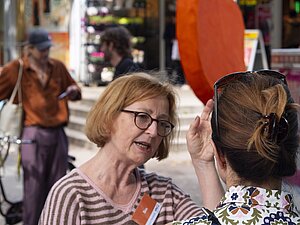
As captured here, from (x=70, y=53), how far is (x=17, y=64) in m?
10.2

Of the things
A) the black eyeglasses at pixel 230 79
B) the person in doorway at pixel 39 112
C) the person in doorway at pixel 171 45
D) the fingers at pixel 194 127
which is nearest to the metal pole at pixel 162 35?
the person in doorway at pixel 171 45

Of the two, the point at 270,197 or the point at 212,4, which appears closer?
the point at 270,197

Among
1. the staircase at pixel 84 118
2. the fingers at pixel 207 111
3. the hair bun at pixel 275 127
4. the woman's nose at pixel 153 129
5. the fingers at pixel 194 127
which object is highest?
the hair bun at pixel 275 127

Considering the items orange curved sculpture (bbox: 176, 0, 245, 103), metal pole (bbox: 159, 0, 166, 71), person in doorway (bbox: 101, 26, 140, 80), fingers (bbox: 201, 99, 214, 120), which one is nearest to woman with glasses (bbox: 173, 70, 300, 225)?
fingers (bbox: 201, 99, 214, 120)

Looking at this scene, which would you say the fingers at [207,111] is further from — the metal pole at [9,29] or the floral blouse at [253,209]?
the metal pole at [9,29]

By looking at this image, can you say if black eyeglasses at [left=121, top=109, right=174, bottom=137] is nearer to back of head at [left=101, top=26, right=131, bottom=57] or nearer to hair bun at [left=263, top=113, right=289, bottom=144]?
hair bun at [left=263, top=113, right=289, bottom=144]

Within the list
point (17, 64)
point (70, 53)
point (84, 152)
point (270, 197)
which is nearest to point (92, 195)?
point (270, 197)

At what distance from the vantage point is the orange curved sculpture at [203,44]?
2705mm

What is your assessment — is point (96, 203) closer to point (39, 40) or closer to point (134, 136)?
point (134, 136)

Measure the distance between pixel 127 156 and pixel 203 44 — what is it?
22.0 inches

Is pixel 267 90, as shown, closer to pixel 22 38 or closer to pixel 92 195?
pixel 92 195

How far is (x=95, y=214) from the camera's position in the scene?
2.48 m

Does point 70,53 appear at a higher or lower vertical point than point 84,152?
higher

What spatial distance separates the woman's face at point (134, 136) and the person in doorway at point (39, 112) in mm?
2984
